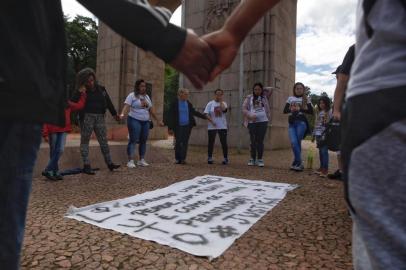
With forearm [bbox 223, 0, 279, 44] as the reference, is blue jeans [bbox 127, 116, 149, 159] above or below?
below

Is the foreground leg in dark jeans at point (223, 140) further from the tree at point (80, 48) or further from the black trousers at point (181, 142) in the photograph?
the tree at point (80, 48)

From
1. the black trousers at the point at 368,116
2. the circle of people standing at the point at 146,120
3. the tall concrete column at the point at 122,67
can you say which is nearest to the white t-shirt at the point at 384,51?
the black trousers at the point at 368,116

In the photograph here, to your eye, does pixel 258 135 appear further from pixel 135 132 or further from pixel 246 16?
pixel 246 16

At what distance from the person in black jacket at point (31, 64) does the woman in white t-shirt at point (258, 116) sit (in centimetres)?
607

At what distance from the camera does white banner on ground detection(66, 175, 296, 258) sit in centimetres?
244

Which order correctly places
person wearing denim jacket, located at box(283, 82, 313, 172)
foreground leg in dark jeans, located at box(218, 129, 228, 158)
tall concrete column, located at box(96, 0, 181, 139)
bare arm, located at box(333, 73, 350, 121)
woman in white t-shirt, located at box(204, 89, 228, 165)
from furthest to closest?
tall concrete column, located at box(96, 0, 181, 139), woman in white t-shirt, located at box(204, 89, 228, 165), foreground leg in dark jeans, located at box(218, 129, 228, 158), person wearing denim jacket, located at box(283, 82, 313, 172), bare arm, located at box(333, 73, 350, 121)

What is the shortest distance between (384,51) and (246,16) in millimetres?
410

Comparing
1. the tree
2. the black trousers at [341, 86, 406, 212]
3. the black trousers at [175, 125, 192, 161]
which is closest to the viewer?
the black trousers at [341, 86, 406, 212]

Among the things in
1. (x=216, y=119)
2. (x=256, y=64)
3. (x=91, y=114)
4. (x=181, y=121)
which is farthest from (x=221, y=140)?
(x=256, y=64)

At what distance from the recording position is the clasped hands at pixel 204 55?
3.10 feet

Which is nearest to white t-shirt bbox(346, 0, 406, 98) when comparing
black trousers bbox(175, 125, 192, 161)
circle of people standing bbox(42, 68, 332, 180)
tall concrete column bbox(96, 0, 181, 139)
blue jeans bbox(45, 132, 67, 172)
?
circle of people standing bbox(42, 68, 332, 180)

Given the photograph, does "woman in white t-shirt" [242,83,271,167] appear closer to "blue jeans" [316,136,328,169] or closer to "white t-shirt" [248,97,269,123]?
"white t-shirt" [248,97,269,123]

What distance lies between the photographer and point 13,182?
94 centimetres

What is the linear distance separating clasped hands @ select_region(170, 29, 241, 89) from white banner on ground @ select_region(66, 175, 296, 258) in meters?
1.52
